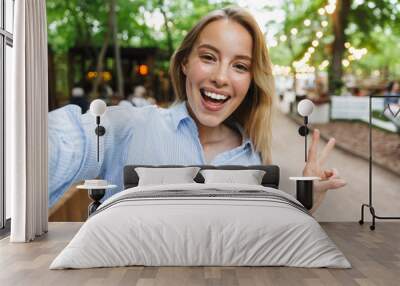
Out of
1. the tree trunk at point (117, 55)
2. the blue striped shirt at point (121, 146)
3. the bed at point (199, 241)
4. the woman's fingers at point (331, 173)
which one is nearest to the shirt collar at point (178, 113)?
the blue striped shirt at point (121, 146)

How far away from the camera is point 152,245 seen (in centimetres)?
402

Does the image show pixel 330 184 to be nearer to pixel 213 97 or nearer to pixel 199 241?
pixel 213 97

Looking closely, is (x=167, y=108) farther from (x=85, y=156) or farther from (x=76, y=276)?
(x=76, y=276)

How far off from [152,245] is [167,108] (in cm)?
243

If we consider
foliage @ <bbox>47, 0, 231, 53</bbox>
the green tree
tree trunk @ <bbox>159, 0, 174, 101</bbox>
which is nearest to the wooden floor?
tree trunk @ <bbox>159, 0, 174, 101</bbox>

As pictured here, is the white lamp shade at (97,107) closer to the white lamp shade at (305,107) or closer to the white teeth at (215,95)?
the white teeth at (215,95)

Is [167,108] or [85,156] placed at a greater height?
[167,108]

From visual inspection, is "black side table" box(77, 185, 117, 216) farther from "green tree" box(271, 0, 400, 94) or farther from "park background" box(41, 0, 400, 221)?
"green tree" box(271, 0, 400, 94)

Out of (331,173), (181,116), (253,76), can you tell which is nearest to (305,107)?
(253,76)

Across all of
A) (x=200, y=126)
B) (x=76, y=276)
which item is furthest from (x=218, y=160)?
(x=76, y=276)

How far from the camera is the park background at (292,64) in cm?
633

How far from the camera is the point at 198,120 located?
6.20m

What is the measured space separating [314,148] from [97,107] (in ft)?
7.19

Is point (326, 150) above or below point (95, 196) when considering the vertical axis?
above
